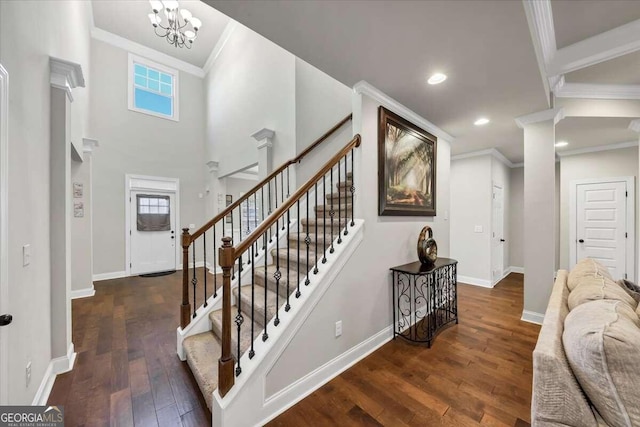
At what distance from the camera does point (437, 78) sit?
2184 mm

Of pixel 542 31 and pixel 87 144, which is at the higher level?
pixel 542 31

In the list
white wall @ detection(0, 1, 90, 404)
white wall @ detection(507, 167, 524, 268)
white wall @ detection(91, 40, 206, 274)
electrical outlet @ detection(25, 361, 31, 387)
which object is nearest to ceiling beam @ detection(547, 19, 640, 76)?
white wall @ detection(0, 1, 90, 404)

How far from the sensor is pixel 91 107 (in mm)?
5266

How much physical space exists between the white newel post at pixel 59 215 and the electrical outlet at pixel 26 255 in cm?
54

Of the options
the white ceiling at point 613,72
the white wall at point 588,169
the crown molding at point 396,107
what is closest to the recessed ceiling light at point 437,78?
the crown molding at point 396,107

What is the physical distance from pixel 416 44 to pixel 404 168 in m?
1.32

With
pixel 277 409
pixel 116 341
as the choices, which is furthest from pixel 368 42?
pixel 116 341

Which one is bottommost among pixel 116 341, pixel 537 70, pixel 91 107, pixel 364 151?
pixel 116 341

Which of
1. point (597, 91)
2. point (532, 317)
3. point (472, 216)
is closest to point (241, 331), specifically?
point (532, 317)

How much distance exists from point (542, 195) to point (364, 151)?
7.83 ft

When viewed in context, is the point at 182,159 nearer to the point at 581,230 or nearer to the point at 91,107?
the point at 91,107

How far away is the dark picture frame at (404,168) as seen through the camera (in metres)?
2.54

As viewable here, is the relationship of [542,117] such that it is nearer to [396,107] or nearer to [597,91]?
[597,91]

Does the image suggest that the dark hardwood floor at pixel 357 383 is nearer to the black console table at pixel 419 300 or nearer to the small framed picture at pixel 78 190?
the black console table at pixel 419 300
